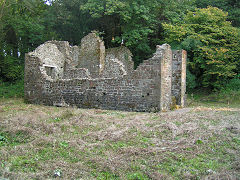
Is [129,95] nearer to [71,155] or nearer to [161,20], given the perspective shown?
[71,155]

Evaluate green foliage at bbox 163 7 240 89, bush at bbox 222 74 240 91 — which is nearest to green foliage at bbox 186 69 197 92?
green foliage at bbox 163 7 240 89

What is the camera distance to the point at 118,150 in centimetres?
572

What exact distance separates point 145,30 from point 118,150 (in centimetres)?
1820

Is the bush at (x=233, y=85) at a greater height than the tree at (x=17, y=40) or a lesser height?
lesser

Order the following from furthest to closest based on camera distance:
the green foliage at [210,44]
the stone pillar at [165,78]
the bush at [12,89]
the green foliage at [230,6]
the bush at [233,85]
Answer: the green foliage at [230,6] < the bush at [233,85] < the green foliage at [210,44] < the bush at [12,89] < the stone pillar at [165,78]

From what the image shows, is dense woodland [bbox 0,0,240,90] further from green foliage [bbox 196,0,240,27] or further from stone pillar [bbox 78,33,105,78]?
stone pillar [bbox 78,33,105,78]

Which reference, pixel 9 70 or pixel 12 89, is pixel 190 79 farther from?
pixel 9 70

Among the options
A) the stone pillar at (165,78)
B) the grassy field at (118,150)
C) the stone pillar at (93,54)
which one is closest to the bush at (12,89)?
the stone pillar at (93,54)

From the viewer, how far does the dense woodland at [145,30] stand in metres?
20.7

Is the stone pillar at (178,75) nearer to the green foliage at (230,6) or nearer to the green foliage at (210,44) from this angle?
the green foliage at (210,44)

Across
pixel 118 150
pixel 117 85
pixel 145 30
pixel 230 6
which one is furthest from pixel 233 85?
pixel 118 150

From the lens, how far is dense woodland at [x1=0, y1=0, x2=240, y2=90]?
20.7 meters

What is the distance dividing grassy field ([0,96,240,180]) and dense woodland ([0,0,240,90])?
13.2 meters

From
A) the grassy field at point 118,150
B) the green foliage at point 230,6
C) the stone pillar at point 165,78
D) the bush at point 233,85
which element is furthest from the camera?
the green foliage at point 230,6
